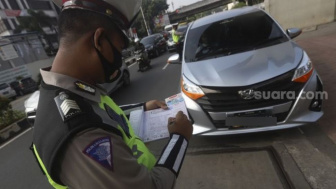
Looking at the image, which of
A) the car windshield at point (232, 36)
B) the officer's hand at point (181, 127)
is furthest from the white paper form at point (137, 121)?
the car windshield at point (232, 36)

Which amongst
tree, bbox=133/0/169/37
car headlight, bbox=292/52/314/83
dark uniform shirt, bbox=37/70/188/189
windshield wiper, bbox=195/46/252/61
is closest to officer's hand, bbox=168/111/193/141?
dark uniform shirt, bbox=37/70/188/189

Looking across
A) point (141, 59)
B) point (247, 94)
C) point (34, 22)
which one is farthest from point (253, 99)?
point (34, 22)

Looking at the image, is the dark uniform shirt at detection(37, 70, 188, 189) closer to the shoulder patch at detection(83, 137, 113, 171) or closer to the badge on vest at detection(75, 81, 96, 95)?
the shoulder patch at detection(83, 137, 113, 171)

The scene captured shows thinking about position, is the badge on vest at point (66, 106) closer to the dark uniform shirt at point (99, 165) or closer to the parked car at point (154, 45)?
the dark uniform shirt at point (99, 165)

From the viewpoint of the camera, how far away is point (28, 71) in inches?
832

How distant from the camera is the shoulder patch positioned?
0.77 metres

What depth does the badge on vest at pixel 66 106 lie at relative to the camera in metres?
0.84

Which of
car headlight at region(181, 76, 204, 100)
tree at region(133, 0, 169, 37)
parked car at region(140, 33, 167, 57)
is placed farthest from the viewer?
tree at region(133, 0, 169, 37)

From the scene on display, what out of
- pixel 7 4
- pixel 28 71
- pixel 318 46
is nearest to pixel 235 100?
pixel 318 46

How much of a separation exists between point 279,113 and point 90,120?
7.39 ft

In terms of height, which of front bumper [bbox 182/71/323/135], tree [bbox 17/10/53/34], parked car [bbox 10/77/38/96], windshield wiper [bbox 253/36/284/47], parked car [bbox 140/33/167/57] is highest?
tree [bbox 17/10/53/34]

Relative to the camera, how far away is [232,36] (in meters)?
3.58

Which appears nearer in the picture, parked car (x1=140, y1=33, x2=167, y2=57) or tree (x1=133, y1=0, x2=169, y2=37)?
parked car (x1=140, y1=33, x2=167, y2=57)

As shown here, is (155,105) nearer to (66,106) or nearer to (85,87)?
(85,87)
